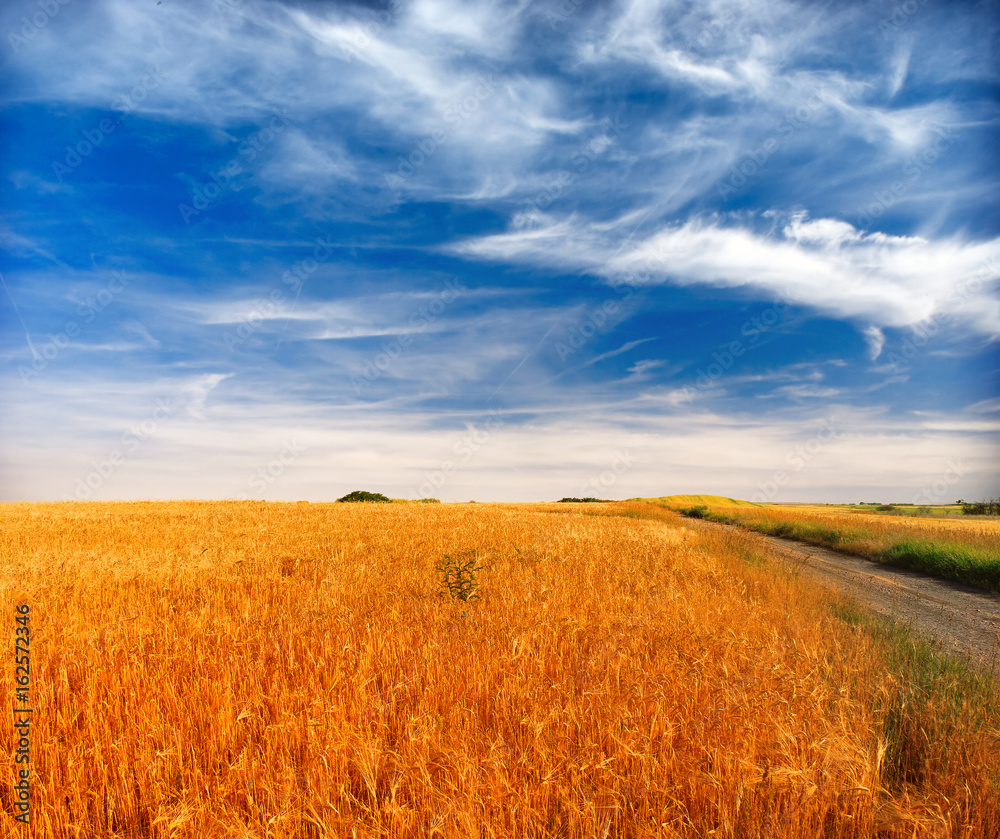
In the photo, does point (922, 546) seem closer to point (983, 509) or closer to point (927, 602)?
point (927, 602)

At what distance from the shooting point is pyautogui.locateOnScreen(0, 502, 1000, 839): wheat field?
10.5 feet

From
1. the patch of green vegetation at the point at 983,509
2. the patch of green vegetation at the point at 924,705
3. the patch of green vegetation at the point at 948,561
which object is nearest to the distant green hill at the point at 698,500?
the patch of green vegetation at the point at 983,509

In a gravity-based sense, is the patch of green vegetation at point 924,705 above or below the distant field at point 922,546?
above

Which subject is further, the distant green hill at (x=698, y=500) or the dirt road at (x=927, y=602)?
the distant green hill at (x=698, y=500)

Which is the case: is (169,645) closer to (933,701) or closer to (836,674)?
(836,674)

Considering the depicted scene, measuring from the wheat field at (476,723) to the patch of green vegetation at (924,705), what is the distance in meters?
0.04

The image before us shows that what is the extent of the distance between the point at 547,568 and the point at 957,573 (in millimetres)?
13094

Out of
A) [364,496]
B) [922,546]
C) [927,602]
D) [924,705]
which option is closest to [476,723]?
[924,705]

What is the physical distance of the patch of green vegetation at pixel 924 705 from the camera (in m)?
4.09

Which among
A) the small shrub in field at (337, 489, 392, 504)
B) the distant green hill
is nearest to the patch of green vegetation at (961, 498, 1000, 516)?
the distant green hill

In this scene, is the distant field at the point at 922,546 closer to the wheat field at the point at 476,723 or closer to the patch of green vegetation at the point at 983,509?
the wheat field at the point at 476,723

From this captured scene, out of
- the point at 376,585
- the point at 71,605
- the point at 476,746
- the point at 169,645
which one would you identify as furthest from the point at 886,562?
the point at 71,605

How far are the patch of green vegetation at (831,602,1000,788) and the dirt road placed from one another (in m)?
0.72

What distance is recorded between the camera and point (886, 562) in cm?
1867
